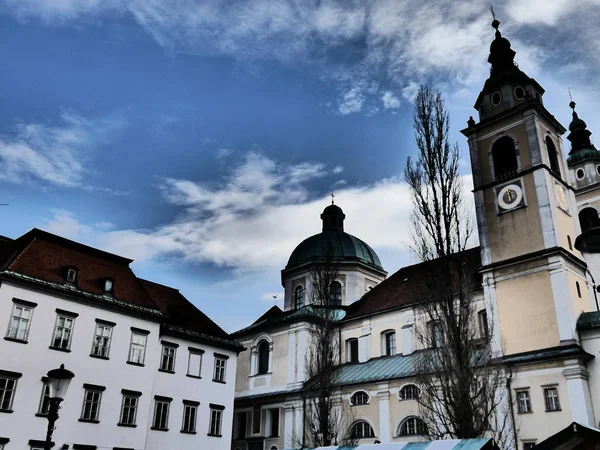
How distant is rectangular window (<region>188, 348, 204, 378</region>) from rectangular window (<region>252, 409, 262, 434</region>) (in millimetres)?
8594

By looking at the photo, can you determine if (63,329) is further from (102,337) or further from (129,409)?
(129,409)

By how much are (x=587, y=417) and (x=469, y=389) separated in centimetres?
796

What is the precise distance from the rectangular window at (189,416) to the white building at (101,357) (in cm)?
5

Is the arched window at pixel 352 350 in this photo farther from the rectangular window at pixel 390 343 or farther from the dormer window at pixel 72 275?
the dormer window at pixel 72 275

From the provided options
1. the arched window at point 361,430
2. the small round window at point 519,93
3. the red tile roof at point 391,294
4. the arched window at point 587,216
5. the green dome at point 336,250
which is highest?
the small round window at point 519,93

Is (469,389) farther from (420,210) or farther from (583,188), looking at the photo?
(583,188)

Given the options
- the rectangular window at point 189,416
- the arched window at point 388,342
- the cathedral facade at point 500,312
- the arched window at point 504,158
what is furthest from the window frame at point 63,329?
the arched window at point 504,158

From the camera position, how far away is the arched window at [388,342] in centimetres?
3531

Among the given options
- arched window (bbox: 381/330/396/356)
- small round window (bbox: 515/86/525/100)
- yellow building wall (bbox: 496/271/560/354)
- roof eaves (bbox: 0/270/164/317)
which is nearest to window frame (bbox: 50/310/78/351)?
roof eaves (bbox: 0/270/164/317)

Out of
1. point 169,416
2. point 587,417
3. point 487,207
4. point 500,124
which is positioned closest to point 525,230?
point 487,207

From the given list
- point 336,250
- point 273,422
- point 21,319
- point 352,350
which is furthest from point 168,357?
point 336,250

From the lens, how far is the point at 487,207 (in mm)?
31047

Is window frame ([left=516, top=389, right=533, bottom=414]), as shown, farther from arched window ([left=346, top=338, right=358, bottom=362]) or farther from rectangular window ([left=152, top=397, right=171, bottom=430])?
rectangular window ([left=152, top=397, right=171, bottom=430])

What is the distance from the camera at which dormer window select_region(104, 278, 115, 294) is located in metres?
27.3
